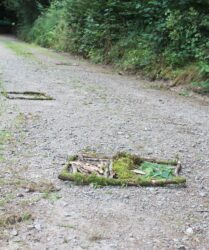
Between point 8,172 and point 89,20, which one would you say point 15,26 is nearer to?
point 89,20

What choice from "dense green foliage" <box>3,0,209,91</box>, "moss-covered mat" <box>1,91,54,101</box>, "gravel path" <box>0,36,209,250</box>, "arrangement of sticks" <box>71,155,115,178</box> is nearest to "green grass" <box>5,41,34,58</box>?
"dense green foliage" <box>3,0,209,91</box>

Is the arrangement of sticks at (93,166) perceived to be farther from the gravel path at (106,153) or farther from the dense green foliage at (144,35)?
the dense green foliage at (144,35)

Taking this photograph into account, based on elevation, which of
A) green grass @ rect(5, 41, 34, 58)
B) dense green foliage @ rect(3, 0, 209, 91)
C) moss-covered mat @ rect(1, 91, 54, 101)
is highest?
dense green foliage @ rect(3, 0, 209, 91)

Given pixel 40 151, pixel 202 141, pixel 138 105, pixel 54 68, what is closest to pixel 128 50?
pixel 54 68

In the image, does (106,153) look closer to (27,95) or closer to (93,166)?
(93,166)

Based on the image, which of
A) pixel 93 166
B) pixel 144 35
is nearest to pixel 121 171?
pixel 93 166

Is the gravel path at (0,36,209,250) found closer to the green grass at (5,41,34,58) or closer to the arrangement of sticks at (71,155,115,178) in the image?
the arrangement of sticks at (71,155,115,178)

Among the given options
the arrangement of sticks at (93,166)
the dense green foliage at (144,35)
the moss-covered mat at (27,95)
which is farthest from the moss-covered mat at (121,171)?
the dense green foliage at (144,35)

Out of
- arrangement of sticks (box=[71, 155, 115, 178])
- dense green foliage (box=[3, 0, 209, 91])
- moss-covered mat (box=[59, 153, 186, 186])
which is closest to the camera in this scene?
moss-covered mat (box=[59, 153, 186, 186])

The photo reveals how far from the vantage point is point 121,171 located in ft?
14.1

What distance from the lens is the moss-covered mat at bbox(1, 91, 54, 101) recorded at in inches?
314

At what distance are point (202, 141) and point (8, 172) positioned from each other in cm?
252

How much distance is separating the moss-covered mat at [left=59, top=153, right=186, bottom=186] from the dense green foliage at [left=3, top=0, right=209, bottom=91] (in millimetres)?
4893

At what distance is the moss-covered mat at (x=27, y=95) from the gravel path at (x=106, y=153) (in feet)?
0.55
